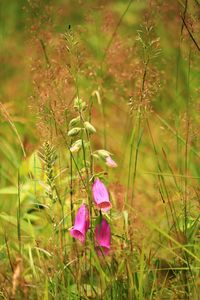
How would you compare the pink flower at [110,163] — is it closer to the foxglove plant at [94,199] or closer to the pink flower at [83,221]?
the foxglove plant at [94,199]

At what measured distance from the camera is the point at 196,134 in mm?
2010

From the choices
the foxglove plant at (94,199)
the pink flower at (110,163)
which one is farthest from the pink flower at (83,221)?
the pink flower at (110,163)

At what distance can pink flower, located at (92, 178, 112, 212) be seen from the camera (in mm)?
1750

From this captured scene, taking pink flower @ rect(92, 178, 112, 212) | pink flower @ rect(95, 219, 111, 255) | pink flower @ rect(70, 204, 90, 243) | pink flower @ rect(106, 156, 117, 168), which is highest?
pink flower @ rect(106, 156, 117, 168)

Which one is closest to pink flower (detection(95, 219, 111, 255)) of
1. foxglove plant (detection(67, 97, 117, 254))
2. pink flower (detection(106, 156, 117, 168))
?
foxglove plant (detection(67, 97, 117, 254))

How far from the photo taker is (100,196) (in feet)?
5.75

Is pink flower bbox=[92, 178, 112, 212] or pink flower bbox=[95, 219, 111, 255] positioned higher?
pink flower bbox=[92, 178, 112, 212]

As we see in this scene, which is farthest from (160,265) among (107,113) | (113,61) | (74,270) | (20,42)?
(20,42)

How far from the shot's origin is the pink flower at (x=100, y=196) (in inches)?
68.9

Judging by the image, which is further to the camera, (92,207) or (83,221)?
(92,207)

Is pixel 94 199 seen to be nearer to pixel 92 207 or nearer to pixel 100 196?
pixel 100 196

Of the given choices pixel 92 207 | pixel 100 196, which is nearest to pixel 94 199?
pixel 100 196

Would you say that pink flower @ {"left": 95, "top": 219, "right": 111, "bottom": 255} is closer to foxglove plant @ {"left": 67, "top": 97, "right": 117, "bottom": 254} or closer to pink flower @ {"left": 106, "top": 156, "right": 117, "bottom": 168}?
foxglove plant @ {"left": 67, "top": 97, "right": 117, "bottom": 254}

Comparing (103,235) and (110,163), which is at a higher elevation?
(110,163)
